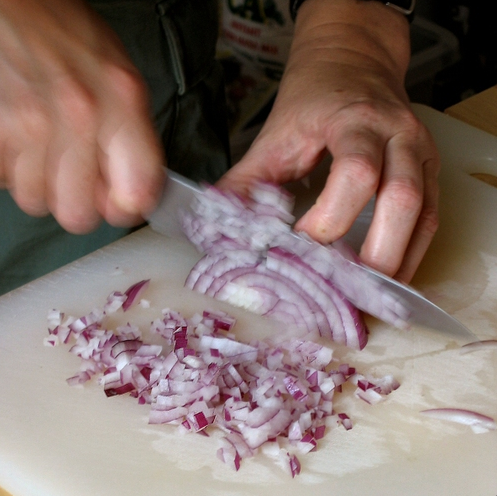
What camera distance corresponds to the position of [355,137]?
1107 mm

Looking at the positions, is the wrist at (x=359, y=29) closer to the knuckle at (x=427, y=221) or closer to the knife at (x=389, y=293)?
the knuckle at (x=427, y=221)

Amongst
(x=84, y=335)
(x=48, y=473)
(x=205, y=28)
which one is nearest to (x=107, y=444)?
(x=48, y=473)

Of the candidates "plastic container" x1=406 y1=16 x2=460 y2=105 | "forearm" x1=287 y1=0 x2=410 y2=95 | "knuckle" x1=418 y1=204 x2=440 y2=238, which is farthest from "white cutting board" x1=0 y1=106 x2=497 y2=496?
"plastic container" x1=406 y1=16 x2=460 y2=105

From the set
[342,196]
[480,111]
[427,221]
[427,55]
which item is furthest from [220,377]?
[427,55]

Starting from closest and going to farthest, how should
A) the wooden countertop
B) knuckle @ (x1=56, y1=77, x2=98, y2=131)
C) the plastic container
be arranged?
knuckle @ (x1=56, y1=77, x2=98, y2=131)
the wooden countertop
the plastic container

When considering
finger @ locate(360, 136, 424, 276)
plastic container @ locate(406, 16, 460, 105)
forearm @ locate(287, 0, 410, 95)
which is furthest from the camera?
plastic container @ locate(406, 16, 460, 105)

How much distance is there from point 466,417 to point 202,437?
38cm

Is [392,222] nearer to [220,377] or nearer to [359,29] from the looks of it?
[220,377]

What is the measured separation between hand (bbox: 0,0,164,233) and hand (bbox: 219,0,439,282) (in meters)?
0.30

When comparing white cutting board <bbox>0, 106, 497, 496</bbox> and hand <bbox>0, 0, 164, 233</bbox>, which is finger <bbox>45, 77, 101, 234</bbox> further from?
white cutting board <bbox>0, 106, 497, 496</bbox>

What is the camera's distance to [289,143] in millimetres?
1220

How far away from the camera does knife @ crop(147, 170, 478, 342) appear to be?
3.35 feet

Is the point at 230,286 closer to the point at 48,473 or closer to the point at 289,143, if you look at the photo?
the point at 289,143

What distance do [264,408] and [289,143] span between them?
49cm
